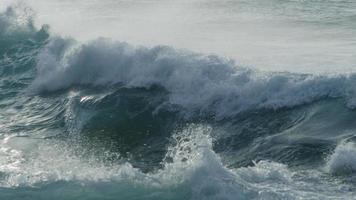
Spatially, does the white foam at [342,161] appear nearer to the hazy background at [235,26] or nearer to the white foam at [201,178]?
the white foam at [201,178]

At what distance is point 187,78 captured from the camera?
16.0 meters

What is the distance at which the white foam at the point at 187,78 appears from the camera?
1470 centimetres

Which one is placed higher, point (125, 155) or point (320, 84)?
point (320, 84)

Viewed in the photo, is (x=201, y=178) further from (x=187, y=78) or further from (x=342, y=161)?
(x=187, y=78)

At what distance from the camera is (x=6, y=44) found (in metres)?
22.4

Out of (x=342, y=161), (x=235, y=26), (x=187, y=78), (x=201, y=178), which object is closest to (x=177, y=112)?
(x=187, y=78)

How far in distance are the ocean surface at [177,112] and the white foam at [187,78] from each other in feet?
0.10

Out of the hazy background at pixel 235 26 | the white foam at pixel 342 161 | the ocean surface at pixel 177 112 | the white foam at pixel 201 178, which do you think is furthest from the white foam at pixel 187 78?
the white foam at pixel 201 178

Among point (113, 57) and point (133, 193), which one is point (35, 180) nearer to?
point (133, 193)

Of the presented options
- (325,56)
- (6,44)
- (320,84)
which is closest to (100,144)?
(320,84)

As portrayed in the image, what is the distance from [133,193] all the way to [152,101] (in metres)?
5.63

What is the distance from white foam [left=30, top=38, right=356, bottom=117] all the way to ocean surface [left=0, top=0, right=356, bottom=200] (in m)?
0.03

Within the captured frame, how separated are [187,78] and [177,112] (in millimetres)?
991

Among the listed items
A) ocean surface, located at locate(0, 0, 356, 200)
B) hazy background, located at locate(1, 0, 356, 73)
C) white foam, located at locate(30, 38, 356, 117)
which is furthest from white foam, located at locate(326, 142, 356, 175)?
hazy background, located at locate(1, 0, 356, 73)
